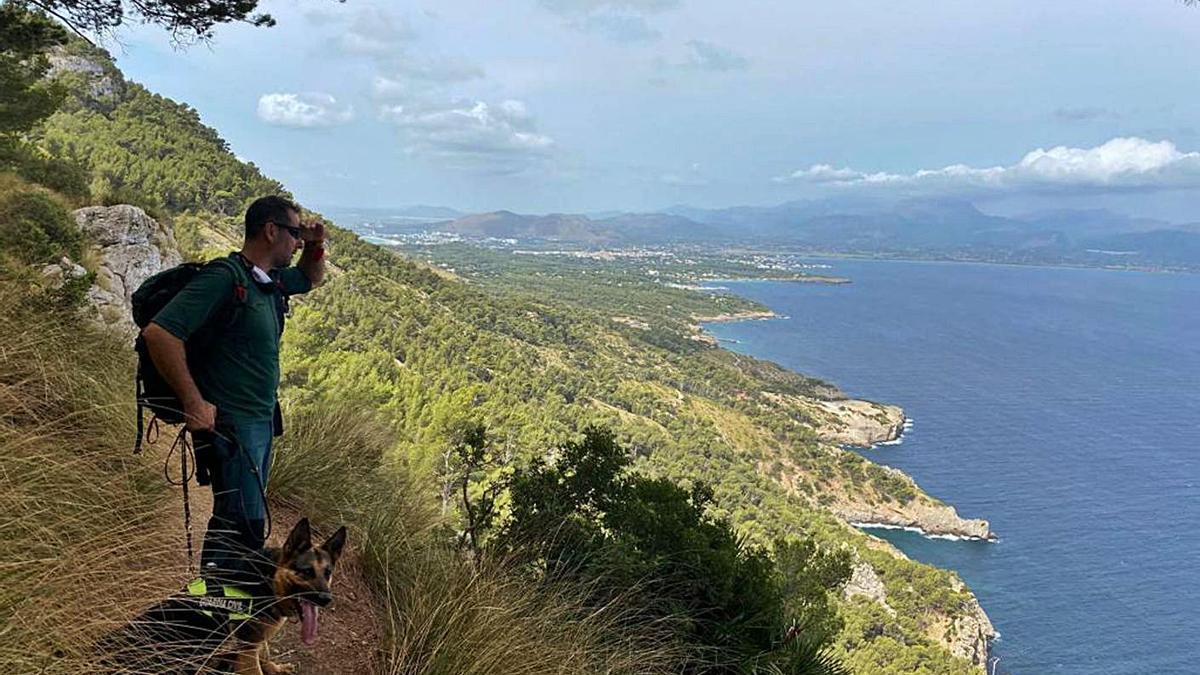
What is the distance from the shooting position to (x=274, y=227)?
8.22 feet

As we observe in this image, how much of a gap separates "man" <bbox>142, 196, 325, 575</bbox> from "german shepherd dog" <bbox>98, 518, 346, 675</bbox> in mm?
249

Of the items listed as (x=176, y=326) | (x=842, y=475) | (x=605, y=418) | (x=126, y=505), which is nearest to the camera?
(x=176, y=326)

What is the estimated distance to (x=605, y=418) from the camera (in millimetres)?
51469

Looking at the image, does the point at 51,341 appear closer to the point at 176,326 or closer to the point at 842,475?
the point at 176,326

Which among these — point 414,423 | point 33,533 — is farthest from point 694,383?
point 33,533

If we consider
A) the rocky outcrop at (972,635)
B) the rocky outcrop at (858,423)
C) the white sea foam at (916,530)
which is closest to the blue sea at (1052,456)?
the white sea foam at (916,530)

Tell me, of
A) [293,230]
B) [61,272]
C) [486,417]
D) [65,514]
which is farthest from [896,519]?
[65,514]

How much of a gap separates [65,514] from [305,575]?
90cm

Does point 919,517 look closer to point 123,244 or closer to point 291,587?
point 123,244

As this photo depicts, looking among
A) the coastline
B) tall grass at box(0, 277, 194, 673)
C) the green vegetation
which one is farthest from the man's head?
the coastline

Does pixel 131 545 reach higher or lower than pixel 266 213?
lower

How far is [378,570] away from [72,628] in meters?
2.19

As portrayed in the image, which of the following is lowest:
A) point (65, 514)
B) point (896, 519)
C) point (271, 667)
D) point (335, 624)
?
point (896, 519)

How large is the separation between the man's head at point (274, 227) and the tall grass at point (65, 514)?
3.11 feet
